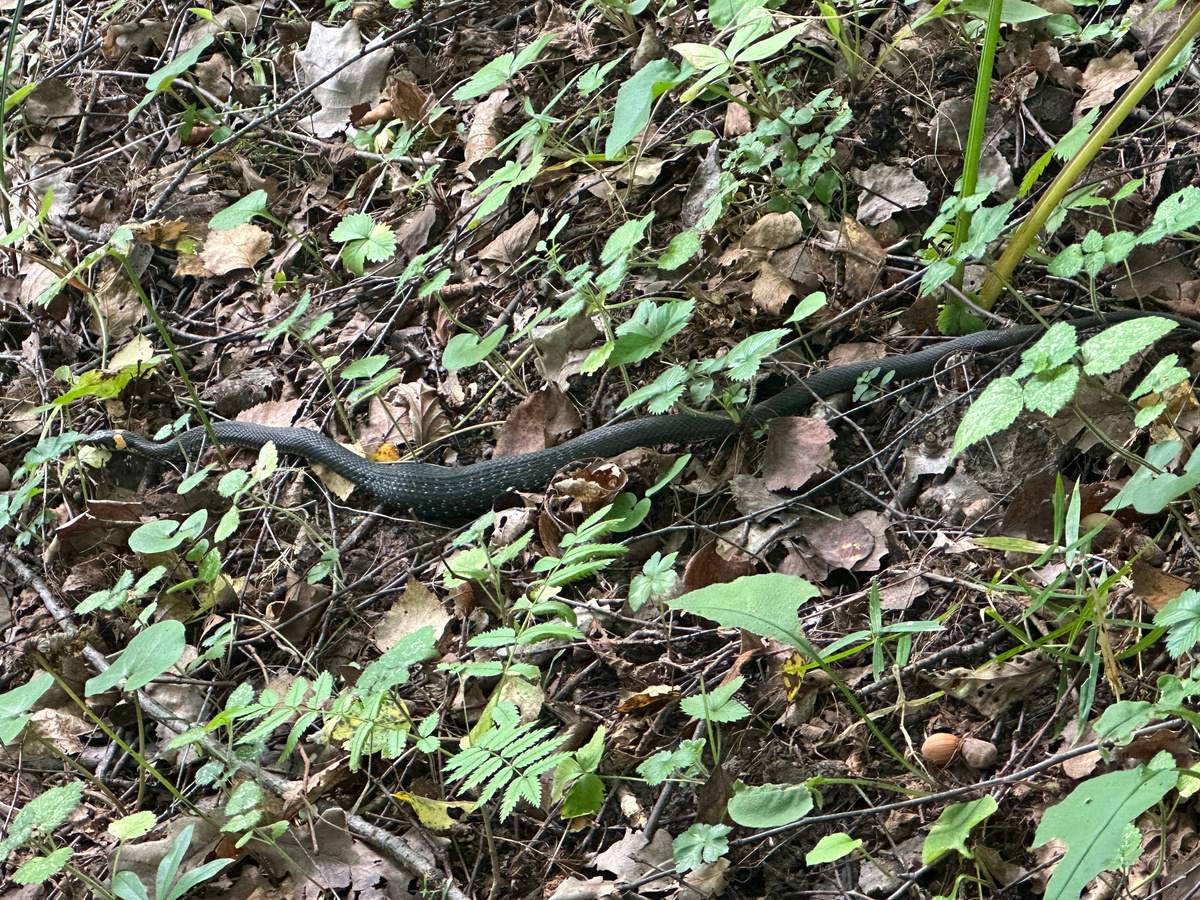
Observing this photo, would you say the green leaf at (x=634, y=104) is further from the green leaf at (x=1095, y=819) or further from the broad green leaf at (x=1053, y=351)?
the green leaf at (x=1095, y=819)

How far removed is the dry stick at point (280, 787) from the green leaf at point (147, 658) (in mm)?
281

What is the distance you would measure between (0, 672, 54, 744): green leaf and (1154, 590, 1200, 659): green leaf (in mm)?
2345

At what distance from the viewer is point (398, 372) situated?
10.9 feet

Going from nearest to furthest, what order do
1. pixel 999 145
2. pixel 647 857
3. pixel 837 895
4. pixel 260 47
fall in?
pixel 837 895
pixel 647 857
pixel 999 145
pixel 260 47

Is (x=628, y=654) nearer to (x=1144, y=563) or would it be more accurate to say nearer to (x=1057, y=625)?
(x=1057, y=625)

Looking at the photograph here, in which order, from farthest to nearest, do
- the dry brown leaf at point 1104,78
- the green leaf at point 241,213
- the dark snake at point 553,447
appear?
1. the green leaf at point 241,213
2. the dry brown leaf at point 1104,78
3. the dark snake at point 553,447

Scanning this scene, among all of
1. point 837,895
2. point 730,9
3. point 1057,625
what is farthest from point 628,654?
point 730,9

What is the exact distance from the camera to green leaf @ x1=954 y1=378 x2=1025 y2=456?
6.07 ft

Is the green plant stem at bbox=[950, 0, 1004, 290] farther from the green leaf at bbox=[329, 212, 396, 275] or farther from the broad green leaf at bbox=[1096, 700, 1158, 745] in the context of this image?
the green leaf at bbox=[329, 212, 396, 275]

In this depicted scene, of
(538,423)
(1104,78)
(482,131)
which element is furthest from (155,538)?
(1104,78)

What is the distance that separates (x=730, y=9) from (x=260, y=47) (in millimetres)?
3206

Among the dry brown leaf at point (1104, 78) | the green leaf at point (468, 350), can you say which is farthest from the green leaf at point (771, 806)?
the dry brown leaf at point (1104, 78)

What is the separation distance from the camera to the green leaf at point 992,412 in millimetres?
1849

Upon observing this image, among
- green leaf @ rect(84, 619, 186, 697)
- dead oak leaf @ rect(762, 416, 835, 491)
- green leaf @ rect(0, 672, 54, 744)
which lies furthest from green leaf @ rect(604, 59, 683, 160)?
green leaf @ rect(0, 672, 54, 744)
